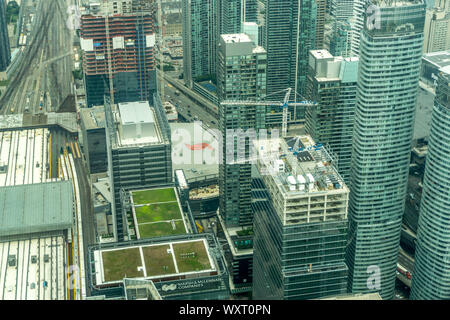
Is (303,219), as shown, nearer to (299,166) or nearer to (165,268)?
(299,166)

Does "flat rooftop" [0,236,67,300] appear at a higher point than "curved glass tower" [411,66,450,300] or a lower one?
lower

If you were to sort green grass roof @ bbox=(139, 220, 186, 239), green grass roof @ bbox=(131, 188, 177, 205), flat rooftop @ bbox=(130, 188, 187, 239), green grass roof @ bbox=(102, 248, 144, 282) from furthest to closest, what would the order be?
green grass roof @ bbox=(131, 188, 177, 205) → flat rooftop @ bbox=(130, 188, 187, 239) → green grass roof @ bbox=(139, 220, 186, 239) → green grass roof @ bbox=(102, 248, 144, 282)

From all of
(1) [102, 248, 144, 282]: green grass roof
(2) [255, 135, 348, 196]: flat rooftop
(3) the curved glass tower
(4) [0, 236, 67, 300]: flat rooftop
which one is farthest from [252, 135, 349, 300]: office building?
(4) [0, 236, 67, 300]: flat rooftop

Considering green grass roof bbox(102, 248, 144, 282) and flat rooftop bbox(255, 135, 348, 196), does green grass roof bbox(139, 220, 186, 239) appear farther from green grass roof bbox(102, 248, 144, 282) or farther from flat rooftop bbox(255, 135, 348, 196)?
flat rooftop bbox(255, 135, 348, 196)

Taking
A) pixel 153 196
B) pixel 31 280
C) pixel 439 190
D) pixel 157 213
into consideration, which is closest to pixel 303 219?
pixel 157 213
